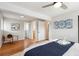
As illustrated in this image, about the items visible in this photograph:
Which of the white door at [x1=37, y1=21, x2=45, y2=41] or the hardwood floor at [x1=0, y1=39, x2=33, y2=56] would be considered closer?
the hardwood floor at [x1=0, y1=39, x2=33, y2=56]

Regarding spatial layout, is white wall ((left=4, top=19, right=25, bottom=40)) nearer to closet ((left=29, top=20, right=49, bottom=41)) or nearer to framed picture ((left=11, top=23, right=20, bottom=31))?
framed picture ((left=11, top=23, right=20, bottom=31))

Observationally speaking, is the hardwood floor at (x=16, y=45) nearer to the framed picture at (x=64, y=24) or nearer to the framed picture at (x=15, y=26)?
the framed picture at (x=15, y=26)

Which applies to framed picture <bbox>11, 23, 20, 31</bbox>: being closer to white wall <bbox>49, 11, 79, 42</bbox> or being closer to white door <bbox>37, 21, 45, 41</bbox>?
white door <bbox>37, 21, 45, 41</bbox>

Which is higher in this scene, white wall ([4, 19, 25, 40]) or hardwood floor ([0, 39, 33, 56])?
white wall ([4, 19, 25, 40])

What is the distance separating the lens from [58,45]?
1.17m

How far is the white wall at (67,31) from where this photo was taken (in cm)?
106

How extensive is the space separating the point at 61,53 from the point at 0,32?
0.78 metres

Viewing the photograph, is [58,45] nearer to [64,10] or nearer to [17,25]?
[64,10]

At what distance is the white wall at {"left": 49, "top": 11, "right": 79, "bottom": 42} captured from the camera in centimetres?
106

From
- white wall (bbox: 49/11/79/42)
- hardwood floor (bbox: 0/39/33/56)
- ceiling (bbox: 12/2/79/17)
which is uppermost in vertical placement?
ceiling (bbox: 12/2/79/17)

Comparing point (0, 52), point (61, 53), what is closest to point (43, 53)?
point (61, 53)

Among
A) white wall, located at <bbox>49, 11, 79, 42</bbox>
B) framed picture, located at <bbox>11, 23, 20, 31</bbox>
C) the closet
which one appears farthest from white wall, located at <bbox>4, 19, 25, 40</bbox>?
white wall, located at <bbox>49, 11, 79, 42</bbox>

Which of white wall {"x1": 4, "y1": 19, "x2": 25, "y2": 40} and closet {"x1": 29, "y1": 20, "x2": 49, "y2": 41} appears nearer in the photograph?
white wall {"x1": 4, "y1": 19, "x2": 25, "y2": 40}

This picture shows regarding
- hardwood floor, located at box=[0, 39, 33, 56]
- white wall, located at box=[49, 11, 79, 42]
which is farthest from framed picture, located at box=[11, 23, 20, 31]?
white wall, located at box=[49, 11, 79, 42]
